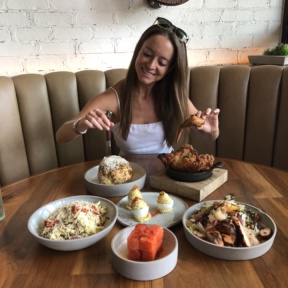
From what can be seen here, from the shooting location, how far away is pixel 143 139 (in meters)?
1.72

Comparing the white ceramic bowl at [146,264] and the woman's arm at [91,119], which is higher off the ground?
the woman's arm at [91,119]

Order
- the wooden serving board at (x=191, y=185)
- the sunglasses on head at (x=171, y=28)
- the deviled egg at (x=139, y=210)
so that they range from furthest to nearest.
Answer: the sunglasses on head at (x=171, y=28), the wooden serving board at (x=191, y=185), the deviled egg at (x=139, y=210)

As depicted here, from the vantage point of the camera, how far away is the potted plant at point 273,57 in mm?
2016

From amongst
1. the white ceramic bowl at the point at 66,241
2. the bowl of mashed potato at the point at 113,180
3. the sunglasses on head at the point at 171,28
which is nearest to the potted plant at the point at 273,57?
the sunglasses on head at the point at 171,28

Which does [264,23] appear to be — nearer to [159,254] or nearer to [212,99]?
[212,99]

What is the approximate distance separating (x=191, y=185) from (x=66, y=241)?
50 centimetres

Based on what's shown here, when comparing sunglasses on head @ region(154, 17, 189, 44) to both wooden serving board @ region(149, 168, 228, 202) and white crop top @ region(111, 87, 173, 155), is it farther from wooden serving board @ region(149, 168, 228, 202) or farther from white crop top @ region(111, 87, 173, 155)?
wooden serving board @ region(149, 168, 228, 202)

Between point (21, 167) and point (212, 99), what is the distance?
1.31 meters

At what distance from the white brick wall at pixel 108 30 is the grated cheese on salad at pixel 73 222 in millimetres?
1468

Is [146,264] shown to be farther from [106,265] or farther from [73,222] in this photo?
[73,222]

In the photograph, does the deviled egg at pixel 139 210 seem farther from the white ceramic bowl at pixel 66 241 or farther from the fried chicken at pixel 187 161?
the fried chicken at pixel 187 161

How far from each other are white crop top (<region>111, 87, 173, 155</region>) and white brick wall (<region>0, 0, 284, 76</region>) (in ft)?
2.19

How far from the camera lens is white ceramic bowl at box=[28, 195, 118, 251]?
0.75 meters

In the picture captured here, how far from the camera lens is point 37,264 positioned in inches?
29.9
